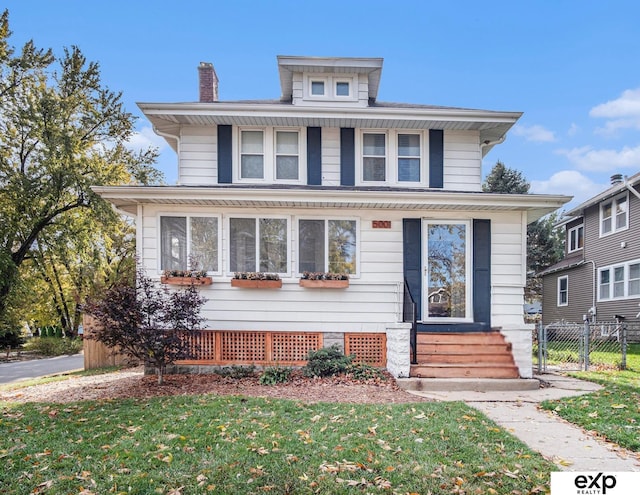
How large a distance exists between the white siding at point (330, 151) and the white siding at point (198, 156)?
2.51 m

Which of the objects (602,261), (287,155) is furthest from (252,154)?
(602,261)

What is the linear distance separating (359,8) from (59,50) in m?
10.9

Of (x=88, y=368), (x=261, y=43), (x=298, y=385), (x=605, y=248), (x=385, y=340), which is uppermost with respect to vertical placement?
(x=261, y=43)

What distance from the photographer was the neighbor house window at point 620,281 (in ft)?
45.6

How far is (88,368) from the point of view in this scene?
10086 mm

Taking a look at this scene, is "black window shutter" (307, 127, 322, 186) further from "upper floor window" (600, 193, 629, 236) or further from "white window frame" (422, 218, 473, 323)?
"upper floor window" (600, 193, 629, 236)

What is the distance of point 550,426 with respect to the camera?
460 cm

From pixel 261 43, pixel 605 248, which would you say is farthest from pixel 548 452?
pixel 605 248

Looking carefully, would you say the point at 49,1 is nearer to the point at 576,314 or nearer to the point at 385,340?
the point at 385,340

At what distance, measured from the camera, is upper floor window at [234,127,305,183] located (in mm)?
8633

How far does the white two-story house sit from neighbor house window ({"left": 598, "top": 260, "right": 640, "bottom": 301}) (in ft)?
29.4

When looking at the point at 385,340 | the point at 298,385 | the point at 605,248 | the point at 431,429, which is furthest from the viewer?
the point at 605,248

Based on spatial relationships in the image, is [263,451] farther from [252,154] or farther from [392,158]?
[392,158]

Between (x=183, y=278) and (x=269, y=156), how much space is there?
3363 millimetres
